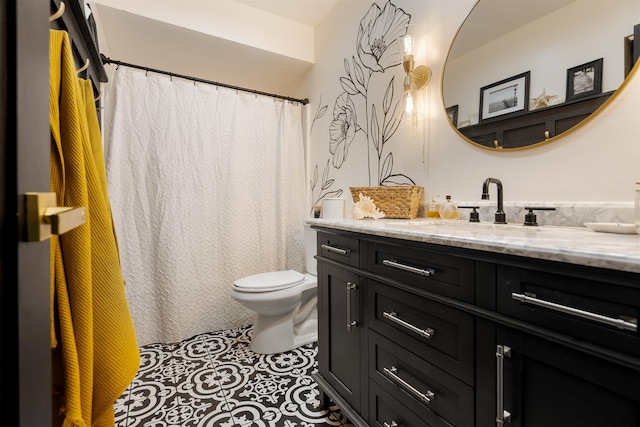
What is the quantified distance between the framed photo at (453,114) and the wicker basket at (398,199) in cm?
36

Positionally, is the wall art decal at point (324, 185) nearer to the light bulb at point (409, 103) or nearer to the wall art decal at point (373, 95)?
the wall art decal at point (373, 95)

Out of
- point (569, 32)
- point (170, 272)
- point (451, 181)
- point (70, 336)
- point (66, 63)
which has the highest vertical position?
point (569, 32)

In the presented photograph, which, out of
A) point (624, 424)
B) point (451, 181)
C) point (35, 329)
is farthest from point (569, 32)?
point (35, 329)

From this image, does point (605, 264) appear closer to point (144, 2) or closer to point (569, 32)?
point (569, 32)

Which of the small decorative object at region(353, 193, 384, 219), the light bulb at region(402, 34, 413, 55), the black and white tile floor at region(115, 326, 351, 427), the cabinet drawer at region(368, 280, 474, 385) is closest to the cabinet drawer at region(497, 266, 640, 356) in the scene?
the cabinet drawer at region(368, 280, 474, 385)

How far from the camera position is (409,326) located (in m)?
0.97

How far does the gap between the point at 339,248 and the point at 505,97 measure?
38.3 inches

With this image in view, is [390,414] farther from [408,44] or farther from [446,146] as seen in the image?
[408,44]

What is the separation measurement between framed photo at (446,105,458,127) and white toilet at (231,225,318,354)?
120cm

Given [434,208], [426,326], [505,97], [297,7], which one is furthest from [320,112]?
[426,326]

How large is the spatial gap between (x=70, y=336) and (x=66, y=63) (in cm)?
63

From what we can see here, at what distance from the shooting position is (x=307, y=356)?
2.00m

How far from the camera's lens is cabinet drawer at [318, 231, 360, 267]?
1.24 metres

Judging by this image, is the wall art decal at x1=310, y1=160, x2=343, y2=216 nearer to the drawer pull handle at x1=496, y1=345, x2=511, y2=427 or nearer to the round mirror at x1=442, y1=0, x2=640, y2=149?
the round mirror at x1=442, y1=0, x2=640, y2=149
